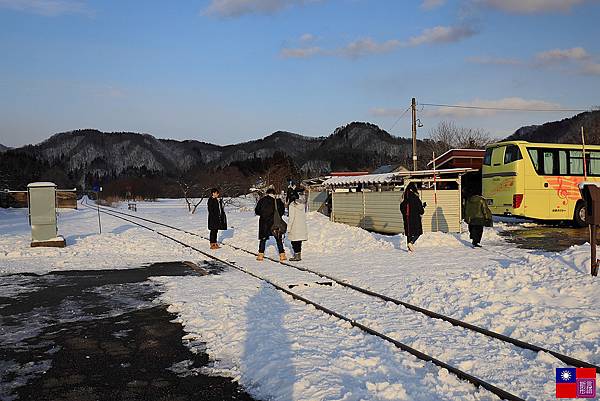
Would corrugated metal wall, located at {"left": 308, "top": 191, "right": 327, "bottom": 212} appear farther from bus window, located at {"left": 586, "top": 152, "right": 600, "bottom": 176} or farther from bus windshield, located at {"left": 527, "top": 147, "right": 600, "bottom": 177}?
bus window, located at {"left": 586, "top": 152, "right": 600, "bottom": 176}

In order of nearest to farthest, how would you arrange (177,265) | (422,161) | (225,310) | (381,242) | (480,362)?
(480,362)
(225,310)
(177,265)
(381,242)
(422,161)

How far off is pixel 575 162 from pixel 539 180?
2.16m

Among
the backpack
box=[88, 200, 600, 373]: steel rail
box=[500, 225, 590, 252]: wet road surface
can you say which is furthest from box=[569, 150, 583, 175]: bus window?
box=[88, 200, 600, 373]: steel rail

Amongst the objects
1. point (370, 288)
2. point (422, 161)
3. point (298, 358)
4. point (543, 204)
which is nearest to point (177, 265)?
point (370, 288)

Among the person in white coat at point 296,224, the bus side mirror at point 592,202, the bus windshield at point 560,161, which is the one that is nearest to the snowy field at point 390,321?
the person in white coat at point 296,224

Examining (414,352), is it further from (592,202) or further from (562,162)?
(562,162)

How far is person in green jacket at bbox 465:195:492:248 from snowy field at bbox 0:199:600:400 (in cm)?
141

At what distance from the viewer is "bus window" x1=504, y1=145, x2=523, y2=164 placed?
20438 mm

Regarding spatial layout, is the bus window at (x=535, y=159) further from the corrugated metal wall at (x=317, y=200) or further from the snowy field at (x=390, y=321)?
the corrugated metal wall at (x=317, y=200)

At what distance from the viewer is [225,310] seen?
7.94 meters

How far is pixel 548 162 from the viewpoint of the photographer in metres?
20.6

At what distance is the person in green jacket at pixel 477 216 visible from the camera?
15.1 metres

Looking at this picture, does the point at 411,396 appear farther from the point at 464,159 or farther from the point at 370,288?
the point at 464,159

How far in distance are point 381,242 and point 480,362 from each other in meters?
11.0
